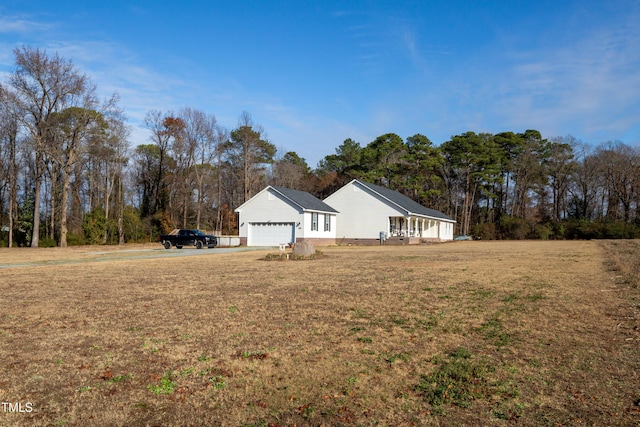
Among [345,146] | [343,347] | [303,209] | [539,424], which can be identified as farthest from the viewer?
[345,146]

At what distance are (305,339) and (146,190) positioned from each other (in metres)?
53.0

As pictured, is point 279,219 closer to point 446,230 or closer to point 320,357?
point 446,230

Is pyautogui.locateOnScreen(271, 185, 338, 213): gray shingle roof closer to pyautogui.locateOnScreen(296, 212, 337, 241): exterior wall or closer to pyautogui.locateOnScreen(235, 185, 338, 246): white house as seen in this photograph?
pyautogui.locateOnScreen(235, 185, 338, 246): white house

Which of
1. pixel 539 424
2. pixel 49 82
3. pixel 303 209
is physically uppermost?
pixel 49 82

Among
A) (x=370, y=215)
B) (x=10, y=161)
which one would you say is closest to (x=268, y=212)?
(x=370, y=215)

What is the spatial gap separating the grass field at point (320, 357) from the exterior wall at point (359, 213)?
31.2 meters

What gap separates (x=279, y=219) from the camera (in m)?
39.3

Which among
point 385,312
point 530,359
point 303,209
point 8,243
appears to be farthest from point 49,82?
point 530,359

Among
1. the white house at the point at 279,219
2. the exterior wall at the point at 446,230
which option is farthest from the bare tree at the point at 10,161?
the exterior wall at the point at 446,230

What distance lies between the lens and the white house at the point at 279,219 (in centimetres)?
3866

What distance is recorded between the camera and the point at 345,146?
6944 cm

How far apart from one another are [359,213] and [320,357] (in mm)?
38351

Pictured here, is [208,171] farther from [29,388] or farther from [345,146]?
[29,388]

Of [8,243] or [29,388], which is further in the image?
[8,243]
